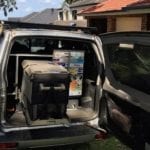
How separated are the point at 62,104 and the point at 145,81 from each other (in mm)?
1481

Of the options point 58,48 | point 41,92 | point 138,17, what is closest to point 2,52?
point 41,92

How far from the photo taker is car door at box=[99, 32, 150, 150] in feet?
14.4

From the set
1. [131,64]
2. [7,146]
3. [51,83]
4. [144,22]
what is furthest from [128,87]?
[144,22]

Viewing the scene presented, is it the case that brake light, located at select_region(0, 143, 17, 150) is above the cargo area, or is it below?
below

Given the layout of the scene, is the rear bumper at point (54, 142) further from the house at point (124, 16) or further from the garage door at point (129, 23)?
the garage door at point (129, 23)

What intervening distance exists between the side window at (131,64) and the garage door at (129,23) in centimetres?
1540

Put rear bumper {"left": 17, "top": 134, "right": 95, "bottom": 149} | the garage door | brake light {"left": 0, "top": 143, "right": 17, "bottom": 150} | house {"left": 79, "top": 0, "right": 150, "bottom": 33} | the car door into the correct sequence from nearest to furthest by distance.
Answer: the car door, brake light {"left": 0, "top": 143, "right": 17, "bottom": 150}, rear bumper {"left": 17, "top": 134, "right": 95, "bottom": 149}, house {"left": 79, "top": 0, "right": 150, "bottom": 33}, the garage door

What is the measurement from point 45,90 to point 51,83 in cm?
11

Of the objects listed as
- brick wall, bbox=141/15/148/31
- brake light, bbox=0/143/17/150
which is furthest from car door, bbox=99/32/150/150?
brick wall, bbox=141/15/148/31

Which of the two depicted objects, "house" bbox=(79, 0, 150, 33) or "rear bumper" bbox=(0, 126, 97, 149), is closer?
"rear bumper" bbox=(0, 126, 97, 149)

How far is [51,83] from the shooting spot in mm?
5469

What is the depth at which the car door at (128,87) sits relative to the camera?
439 centimetres

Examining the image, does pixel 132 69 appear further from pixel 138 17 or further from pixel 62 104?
pixel 138 17

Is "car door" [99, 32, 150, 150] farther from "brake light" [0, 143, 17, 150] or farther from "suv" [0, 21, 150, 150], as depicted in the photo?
"brake light" [0, 143, 17, 150]
